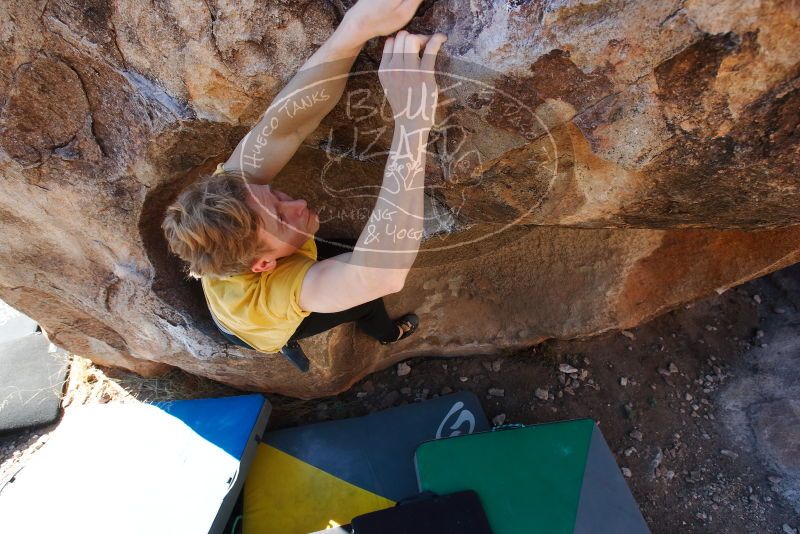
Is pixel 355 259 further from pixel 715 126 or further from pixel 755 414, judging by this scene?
pixel 755 414

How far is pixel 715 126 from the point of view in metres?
0.97

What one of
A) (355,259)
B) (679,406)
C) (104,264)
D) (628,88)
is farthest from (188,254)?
(679,406)

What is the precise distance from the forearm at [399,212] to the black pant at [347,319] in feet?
1.64

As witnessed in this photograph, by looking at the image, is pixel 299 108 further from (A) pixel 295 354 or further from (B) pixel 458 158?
(A) pixel 295 354

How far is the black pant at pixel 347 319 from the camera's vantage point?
153 centimetres

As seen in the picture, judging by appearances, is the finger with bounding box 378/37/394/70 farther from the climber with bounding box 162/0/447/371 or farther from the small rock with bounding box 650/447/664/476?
the small rock with bounding box 650/447/664/476

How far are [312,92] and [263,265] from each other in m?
0.42

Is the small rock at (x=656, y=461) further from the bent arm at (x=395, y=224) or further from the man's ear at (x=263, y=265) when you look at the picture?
the man's ear at (x=263, y=265)

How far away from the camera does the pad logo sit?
2115 millimetres

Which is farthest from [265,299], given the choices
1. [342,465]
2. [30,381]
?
[30,381]

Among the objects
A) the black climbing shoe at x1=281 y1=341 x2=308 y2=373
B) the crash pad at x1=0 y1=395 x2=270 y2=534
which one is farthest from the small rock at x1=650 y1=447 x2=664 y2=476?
the crash pad at x1=0 y1=395 x2=270 y2=534

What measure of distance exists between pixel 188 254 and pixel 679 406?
2016 millimetres

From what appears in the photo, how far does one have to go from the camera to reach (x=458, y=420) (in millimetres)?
2154

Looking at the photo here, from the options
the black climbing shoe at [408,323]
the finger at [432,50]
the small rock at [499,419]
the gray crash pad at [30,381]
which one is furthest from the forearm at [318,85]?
the gray crash pad at [30,381]
